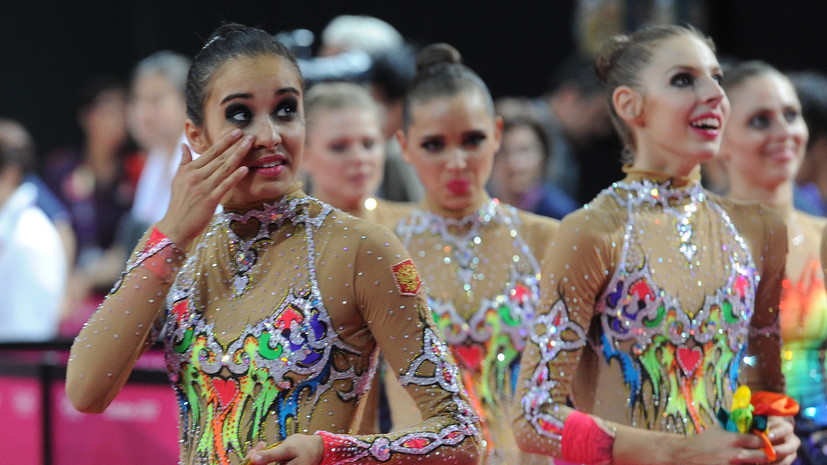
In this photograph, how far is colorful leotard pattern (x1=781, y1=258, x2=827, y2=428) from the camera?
3.49 meters

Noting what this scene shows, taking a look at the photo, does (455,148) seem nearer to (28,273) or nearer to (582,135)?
(28,273)

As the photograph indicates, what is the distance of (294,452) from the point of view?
2080 millimetres

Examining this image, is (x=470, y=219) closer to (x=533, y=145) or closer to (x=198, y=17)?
(x=533, y=145)

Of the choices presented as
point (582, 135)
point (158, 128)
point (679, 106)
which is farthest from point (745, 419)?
point (582, 135)

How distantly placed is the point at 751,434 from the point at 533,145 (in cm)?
359

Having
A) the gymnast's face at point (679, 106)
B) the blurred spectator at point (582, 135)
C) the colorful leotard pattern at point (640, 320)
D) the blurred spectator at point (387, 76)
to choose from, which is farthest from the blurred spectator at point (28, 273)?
the gymnast's face at point (679, 106)

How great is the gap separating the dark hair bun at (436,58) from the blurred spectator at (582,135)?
3.04 meters

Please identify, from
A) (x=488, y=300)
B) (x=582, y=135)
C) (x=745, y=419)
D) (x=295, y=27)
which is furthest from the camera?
(x=295, y=27)

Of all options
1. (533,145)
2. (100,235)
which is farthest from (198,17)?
(533,145)

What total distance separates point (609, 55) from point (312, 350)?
4.19 ft

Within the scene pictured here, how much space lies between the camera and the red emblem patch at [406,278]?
224cm

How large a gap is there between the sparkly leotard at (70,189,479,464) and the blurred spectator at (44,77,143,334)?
18.6 ft

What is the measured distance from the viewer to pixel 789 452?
261 cm

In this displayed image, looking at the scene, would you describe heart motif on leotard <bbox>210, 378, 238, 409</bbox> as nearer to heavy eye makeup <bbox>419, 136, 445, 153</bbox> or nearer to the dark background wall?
heavy eye makeup <bbox>419, 136, 445, 153</bbox>
